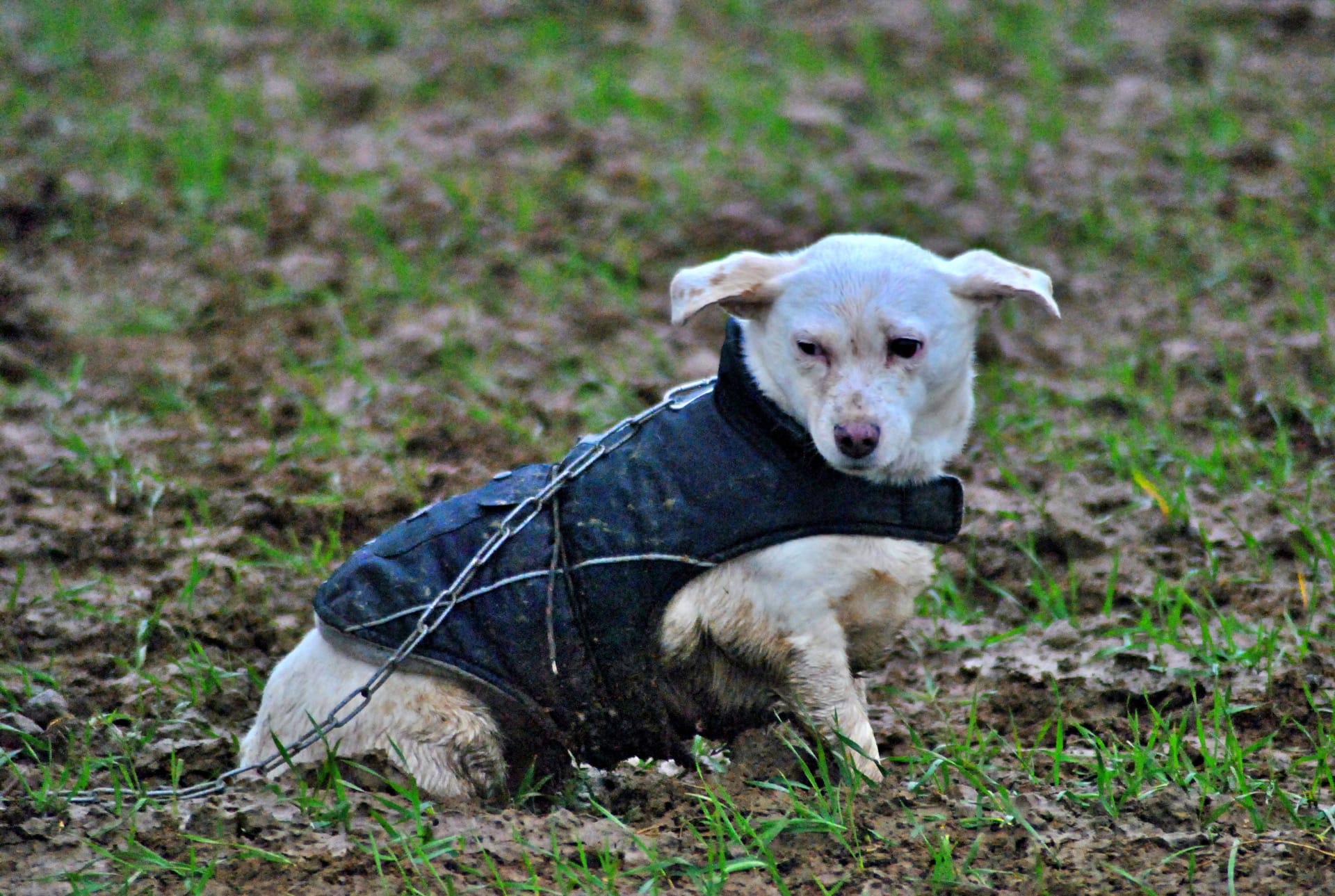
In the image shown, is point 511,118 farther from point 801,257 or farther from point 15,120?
point 801,257

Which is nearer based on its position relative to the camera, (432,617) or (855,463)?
(855,463)

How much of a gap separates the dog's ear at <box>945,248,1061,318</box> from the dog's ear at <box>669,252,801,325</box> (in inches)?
13.7

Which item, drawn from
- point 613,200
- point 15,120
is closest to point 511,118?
point 613,200

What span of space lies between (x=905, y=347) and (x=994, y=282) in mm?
249

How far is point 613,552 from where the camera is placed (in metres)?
3.07

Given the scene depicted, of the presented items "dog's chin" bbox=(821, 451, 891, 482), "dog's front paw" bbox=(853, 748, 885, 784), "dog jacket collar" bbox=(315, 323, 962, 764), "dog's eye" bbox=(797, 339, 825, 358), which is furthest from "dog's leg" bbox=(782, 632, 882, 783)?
"dog's eye" bbox=(797, 339, 825, 358)

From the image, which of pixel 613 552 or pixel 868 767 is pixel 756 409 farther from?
pixel 868 767

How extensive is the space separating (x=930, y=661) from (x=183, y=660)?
2063mm

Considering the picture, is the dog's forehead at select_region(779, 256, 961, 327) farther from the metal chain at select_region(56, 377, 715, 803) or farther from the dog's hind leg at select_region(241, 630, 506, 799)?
the dog's hind leg at select_region(241, 630, 506, 799)

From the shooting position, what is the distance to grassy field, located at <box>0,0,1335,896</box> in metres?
2.99

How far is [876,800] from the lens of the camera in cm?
305

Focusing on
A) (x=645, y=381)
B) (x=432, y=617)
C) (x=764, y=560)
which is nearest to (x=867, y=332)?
(x=764, y=560)

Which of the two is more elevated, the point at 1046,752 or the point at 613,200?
the point at 613,200

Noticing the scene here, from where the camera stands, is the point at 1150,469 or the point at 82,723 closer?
the point at 82,723
